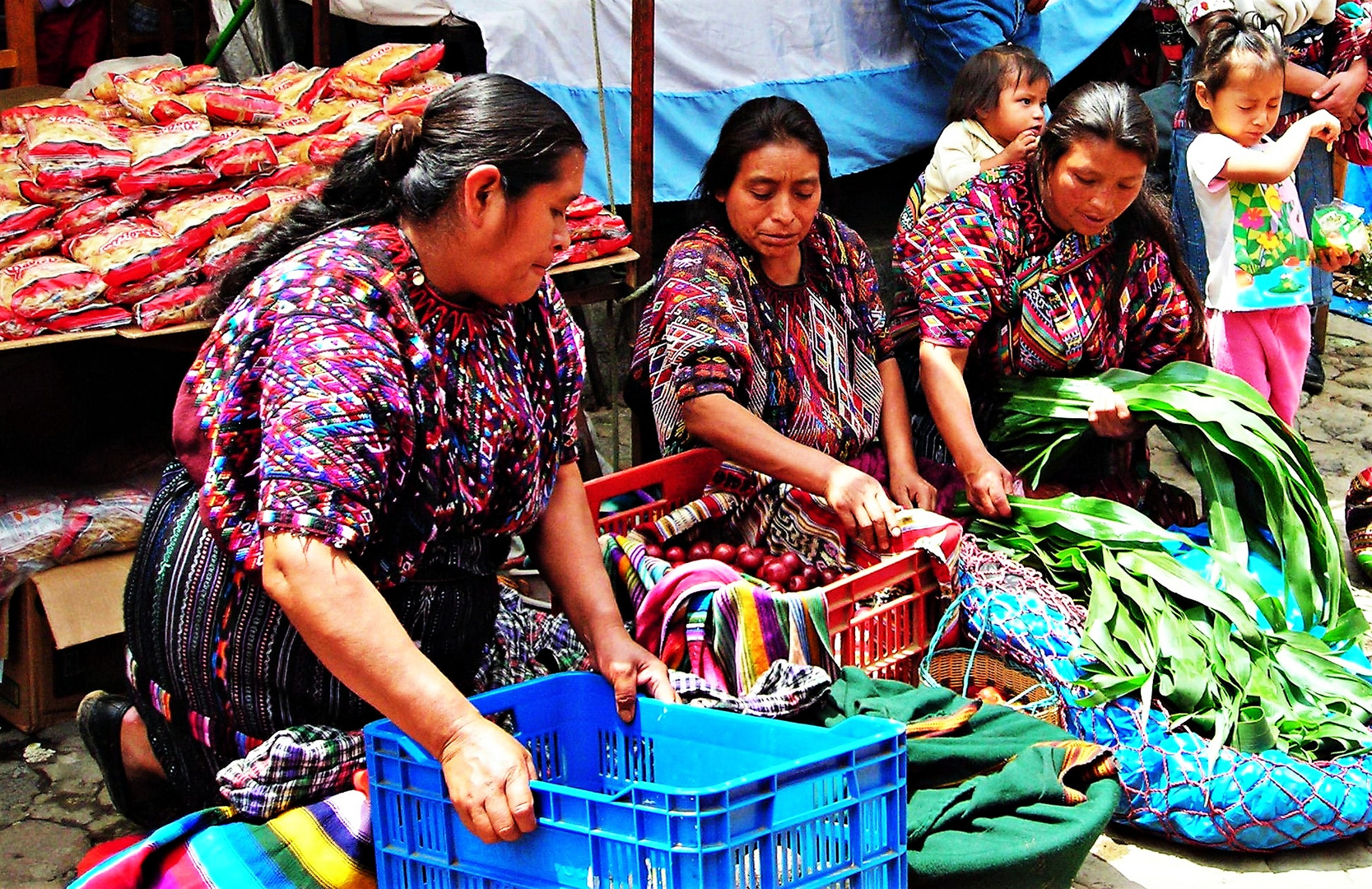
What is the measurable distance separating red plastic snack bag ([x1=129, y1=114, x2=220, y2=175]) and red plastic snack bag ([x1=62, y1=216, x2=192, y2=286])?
0.24 metres

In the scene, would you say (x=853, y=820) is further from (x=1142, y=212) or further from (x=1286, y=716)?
(x=1142, y=212)

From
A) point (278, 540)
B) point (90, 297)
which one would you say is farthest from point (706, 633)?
point (90, 297)

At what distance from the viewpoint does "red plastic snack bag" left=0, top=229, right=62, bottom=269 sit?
10.7 feet

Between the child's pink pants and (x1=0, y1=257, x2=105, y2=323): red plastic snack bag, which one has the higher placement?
(x1=0, y1=257, x2=105, y2=323): red plastic snack bag

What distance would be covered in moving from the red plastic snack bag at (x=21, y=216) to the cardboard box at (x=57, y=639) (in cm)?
80

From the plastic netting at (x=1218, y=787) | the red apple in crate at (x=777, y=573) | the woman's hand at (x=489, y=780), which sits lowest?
the plastic netting at (x=1218, y=787)

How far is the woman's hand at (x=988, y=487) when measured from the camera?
10.5 ft

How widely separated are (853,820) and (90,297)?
2124 millimetres

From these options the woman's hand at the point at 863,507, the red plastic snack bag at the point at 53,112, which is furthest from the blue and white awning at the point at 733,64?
the woman's hand at the point at 863,507

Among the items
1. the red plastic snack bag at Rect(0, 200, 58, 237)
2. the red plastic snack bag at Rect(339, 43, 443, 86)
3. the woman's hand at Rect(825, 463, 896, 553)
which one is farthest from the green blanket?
the red plastic snack bag at Rect(339, 43, 443, 86)

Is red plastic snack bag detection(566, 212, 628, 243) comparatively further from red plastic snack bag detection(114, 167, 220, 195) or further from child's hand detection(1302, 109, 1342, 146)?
child's hand detection(1302, 109, 1342, 146)

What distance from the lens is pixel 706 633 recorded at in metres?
2.61

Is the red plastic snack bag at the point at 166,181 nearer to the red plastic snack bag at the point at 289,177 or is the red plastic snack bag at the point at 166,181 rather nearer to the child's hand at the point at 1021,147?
the red plastic snack bag at the point at 289,177

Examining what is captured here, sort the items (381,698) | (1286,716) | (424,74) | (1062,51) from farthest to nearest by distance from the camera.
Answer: (1062,51) < (424,74) < (1286,716) < (381,698)
